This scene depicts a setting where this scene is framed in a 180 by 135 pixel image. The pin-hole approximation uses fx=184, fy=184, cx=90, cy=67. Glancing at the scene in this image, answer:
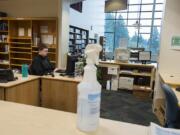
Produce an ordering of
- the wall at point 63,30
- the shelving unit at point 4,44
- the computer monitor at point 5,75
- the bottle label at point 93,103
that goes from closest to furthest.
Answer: the bottle label at point 93,103 < the computer monitor at point 5,75 < the wall at point 63,30 < the shelving unit at point 4,44

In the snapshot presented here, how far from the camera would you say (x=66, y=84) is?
301 cm

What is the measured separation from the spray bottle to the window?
9.43 m

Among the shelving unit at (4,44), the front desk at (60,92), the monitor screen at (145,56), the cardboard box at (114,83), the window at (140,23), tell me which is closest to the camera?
the front desk at (60,92)

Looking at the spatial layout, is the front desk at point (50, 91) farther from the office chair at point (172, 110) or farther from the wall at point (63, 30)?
the wall at point (63, 30)

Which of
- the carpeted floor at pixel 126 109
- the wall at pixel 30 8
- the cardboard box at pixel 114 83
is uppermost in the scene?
the wall at pixel 30 8

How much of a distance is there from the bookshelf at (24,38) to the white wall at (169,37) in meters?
2.84

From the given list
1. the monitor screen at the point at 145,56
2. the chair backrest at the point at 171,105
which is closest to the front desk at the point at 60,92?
the chair backrest at the point at 171,105

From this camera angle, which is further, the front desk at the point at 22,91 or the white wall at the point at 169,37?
the white wall at the point at 169,37

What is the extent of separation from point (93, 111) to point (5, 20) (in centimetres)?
571

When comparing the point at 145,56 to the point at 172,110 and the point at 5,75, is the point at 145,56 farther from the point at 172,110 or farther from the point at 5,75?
the point at 5,75

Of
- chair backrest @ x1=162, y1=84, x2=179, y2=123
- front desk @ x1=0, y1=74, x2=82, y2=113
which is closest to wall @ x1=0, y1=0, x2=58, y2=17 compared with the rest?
front desk @ x1=0, y1=74, x2=82, y2=113

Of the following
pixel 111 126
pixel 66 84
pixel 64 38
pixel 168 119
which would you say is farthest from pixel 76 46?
pixel 111 126

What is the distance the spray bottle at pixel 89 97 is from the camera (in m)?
0.77

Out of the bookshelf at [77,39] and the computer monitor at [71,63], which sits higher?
the bookshelf at [77,39]
